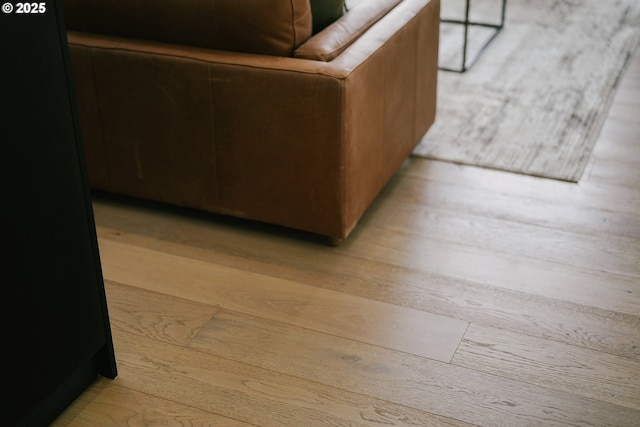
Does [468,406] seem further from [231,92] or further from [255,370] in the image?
[231,92]

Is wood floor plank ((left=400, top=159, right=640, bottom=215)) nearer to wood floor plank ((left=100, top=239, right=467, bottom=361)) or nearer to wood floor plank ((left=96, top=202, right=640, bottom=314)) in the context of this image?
wood floor plank ((left=96, top=202, right=640, bottom=314))

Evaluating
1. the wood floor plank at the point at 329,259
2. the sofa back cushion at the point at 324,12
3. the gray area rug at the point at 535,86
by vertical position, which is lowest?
the wood floor plank at the point at 329,259

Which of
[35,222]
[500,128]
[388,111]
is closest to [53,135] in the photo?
[35,222]

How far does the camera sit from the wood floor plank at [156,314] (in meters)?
2.13

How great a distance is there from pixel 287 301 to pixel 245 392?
384mm

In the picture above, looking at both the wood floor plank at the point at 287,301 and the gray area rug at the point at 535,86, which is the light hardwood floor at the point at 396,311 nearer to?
the wood floor plank at the point at 287,301

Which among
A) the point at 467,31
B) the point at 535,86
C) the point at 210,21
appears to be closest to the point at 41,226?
the point at 210,21

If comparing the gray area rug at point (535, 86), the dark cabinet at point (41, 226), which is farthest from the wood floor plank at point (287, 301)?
the gray area rug at point (535, 86)

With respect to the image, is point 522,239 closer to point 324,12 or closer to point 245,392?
point 324,12

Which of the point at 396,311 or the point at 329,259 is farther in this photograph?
the point at 329,259

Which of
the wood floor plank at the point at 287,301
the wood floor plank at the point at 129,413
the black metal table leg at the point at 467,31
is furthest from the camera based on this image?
the black metal table leg at the point at 467,31

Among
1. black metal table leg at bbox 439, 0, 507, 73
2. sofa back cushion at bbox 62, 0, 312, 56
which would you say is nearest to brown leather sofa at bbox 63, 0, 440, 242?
sofa back cushion at bbox 62, 0, 312, 56

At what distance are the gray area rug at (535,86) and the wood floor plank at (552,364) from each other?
957mm

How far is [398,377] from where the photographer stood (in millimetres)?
1963
